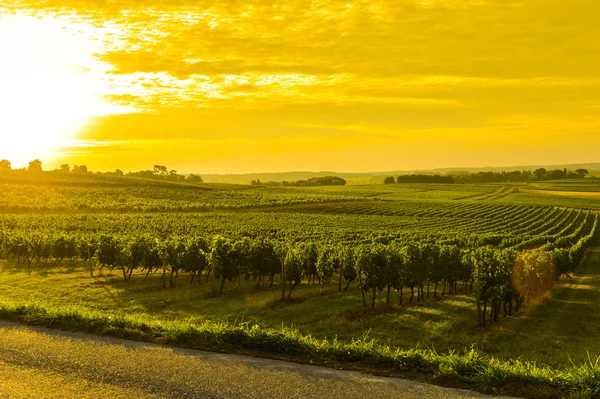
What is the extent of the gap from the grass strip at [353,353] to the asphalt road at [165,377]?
54 centimetres

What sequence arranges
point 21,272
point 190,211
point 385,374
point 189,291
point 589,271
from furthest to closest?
point 190,211, point 589,271, point 21,272, point 189,291, point 385,374

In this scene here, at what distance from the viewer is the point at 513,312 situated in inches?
1228

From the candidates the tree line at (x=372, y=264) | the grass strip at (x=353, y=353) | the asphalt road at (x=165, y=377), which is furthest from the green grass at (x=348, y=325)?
the tree line at (x=372, y=264)

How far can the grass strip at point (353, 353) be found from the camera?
829 centimetres

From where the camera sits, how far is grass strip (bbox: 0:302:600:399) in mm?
8289

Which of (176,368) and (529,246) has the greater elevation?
(176,368)

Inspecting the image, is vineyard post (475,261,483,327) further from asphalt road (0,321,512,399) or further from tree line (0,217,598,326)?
asphalt road (0,321,512,399)

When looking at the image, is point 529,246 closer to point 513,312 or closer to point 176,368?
point 513,312

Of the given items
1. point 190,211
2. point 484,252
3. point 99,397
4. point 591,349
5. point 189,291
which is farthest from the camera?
point 190,211

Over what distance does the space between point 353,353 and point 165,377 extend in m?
4.00

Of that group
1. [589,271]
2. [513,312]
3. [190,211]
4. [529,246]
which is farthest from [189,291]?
[190,211]

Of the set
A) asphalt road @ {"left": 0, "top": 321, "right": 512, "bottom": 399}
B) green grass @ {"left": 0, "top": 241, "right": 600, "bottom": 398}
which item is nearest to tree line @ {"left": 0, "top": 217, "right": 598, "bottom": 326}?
green grass @ {"left": 0, "top": 241, "right": 600, "bottom": 398}

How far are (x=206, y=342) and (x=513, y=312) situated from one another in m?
27.0

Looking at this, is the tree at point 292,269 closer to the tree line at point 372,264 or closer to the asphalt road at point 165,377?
the tree line at point 372,264
